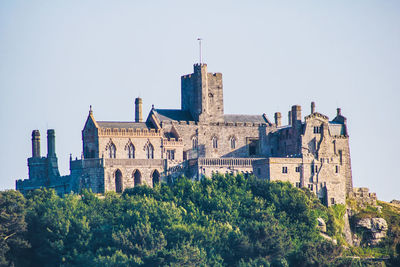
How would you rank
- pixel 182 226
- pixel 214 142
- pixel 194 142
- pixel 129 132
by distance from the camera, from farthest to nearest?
pixel 214 142, pixel 194 142, pixel 129 132, pixel 182 226

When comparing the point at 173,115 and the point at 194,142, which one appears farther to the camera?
the point at 173,115

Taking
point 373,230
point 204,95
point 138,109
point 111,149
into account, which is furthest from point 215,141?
point 373,230

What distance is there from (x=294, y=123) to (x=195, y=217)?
793 inches

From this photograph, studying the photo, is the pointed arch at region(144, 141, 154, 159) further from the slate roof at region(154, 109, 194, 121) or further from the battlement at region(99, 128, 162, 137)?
the slate roof at region(154, 109, 194, 121)

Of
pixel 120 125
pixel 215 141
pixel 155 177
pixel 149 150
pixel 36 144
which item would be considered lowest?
pixel 155 177

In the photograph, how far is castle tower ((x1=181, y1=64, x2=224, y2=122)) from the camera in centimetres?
→ 13950

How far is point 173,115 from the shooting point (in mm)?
139125

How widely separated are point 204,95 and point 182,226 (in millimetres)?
23947

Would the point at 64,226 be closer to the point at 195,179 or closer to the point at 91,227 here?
the point at 91,227

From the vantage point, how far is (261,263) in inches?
4633

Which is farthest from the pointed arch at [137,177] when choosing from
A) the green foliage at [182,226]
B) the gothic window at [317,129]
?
the gothic window at [317,129]

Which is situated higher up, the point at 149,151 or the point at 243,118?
the point at 243,118

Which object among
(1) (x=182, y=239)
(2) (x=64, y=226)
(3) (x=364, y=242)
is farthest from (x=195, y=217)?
(3) (x=364, y=242)

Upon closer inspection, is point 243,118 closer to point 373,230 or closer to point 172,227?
point 373,230
